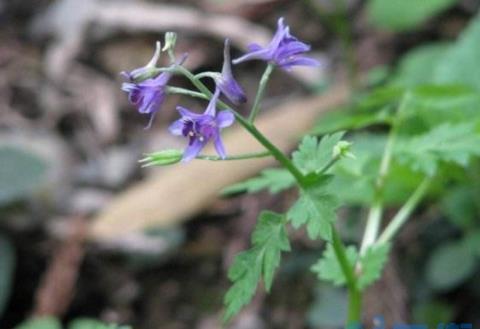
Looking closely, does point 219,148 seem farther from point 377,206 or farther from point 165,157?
point 377,206

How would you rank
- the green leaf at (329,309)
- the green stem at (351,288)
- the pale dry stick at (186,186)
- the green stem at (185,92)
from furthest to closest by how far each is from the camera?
the pale dry stick at (186,186), the green leaf at (329,309), the green stem at (351,288), the green stem at (185,92)

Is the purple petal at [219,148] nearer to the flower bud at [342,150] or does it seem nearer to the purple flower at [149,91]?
the purple flower at [149,91]

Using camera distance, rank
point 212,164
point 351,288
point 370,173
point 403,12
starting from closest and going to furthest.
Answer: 1. point 351,288
2. point 370,173
3. point 212,164
4. point 403,12

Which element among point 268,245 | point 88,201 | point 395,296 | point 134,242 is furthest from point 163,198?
point 268,245

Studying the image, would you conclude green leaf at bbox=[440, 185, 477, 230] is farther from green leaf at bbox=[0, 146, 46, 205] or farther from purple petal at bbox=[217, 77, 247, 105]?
green leaf at bbox=[0, 146, 46, 205]

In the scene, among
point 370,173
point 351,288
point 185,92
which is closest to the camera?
point 185,92

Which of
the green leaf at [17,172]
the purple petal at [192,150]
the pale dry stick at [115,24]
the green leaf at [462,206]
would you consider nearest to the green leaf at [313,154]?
the purple petal at [192,150]

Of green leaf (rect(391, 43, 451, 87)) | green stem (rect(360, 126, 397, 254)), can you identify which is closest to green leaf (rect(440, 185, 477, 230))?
green leaf (rect(391, 43, 451, 87))

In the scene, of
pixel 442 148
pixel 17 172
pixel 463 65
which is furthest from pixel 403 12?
pixel 442 148
